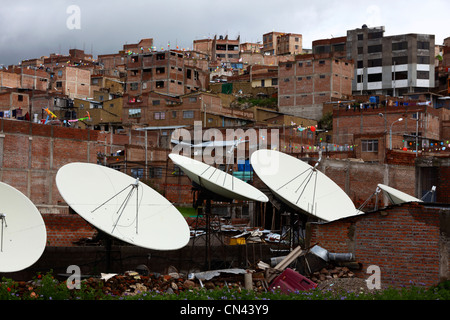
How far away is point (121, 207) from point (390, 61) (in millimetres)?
71412

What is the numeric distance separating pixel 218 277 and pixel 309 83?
61638 mm

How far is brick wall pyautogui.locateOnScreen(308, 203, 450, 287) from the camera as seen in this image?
16.8 meters

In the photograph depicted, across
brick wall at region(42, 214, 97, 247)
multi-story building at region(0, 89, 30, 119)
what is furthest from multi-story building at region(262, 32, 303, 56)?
brick wall at region(42, 214, 97, 247)

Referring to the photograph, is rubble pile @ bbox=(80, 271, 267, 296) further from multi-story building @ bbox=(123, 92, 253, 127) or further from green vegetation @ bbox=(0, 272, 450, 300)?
multi-story building @ bbox=(123, 92, 253, 127)

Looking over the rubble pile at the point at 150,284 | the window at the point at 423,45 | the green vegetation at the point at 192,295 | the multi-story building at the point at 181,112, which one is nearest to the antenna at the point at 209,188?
the rubble pile at the point at 150,284

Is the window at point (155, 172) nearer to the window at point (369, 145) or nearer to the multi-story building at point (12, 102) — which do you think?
the window at point (369, 145)

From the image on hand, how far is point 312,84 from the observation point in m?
77.0

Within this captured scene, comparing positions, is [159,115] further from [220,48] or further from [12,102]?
[220,48]

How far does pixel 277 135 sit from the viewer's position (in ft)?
177

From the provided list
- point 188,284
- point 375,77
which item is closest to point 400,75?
point 375,77

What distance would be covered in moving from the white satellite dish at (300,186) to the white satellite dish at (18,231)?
766cm

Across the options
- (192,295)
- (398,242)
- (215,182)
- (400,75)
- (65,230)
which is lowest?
(65,230)

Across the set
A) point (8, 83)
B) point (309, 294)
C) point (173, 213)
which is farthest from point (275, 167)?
point (8, 83)

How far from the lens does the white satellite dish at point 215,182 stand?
66.0 feet
